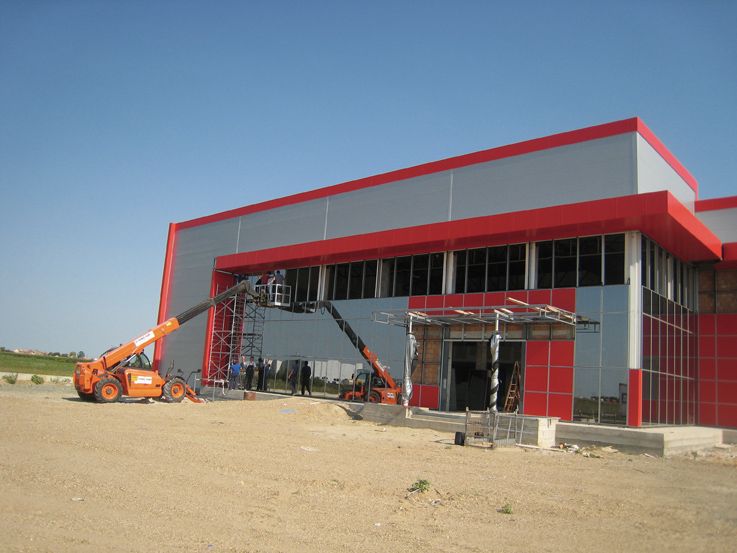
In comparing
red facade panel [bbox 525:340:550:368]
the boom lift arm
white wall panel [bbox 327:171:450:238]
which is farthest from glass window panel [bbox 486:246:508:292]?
the boom lift arm

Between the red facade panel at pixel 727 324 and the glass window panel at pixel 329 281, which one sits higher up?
the glass window panel at pixel 329 281

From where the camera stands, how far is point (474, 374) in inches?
1027

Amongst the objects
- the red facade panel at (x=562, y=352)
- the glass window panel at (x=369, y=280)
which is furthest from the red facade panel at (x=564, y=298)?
the glass window panel at (x=369, y=280)

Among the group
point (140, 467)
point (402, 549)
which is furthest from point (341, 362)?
point (402, 549)

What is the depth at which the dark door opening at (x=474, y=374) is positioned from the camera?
978 inches

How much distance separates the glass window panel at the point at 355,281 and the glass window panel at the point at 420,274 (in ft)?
10.9

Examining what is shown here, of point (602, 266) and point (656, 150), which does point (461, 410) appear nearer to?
point (602, 266)

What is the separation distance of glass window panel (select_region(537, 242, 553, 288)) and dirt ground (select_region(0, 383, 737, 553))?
7.26 metres

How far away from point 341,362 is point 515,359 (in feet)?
30.1

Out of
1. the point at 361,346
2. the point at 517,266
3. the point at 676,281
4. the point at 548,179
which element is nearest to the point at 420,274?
the point at 361,346

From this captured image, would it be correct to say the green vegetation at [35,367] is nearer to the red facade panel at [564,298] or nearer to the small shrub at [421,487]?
the red facade panel at [564,298]

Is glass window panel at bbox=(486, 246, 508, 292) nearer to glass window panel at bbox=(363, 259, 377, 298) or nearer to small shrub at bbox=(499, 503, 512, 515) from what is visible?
glass window panel at bbox=(363, 259, 377, 298)

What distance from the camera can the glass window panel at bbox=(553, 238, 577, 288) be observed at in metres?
23.4

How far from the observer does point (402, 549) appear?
7566 millimetres
